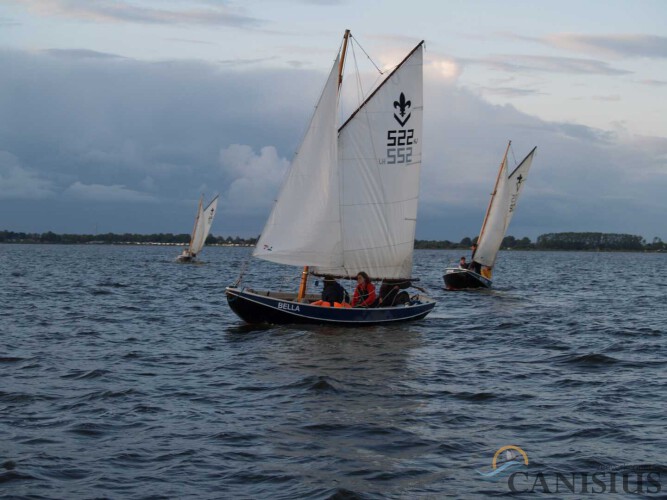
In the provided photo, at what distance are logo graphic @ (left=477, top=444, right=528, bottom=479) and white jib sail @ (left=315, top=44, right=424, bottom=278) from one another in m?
17.2

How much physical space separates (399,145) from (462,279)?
79.6 feet

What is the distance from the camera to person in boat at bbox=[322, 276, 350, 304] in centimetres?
2944

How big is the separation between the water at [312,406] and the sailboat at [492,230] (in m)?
21.3

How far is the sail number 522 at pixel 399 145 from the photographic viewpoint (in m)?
30.4

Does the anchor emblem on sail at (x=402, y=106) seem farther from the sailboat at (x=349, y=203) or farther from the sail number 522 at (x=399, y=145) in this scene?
the sail number 522 at (x=399, y=145)

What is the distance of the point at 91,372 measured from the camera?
65.5 feet

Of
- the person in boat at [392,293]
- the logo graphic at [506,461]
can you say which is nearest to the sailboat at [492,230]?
the person in boat at [392,293]

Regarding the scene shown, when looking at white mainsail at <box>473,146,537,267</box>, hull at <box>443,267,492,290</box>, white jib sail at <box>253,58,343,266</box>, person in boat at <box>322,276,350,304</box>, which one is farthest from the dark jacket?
white mainsail at <box>473,146,537,267</box>

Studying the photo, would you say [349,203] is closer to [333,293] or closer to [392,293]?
[333,293]

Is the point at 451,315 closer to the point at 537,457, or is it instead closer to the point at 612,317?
the point at 612,317

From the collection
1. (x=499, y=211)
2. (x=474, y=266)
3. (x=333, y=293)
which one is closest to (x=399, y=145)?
(x=333, y=293)

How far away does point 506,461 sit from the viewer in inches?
509

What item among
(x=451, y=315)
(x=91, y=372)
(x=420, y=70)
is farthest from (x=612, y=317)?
(x=91, y=372)

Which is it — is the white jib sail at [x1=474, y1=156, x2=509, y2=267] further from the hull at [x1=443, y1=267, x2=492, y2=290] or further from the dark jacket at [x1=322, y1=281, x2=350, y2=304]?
the dark jacket at [x1=322, y1=281, x2=350, y2=304]
